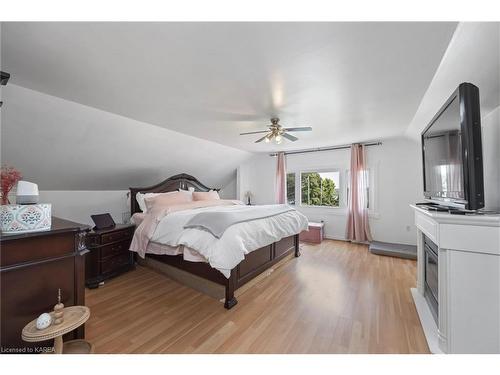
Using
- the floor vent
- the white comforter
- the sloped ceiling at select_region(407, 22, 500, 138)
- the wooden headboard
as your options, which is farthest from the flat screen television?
the wooden headboard

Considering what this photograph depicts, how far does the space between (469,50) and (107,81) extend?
293cm

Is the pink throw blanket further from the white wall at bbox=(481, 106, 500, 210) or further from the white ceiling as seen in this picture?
the white wall at bbox=(481, 106, 500, 210)

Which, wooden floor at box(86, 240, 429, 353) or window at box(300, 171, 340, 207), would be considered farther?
window at box(300, 171, 340, 207)

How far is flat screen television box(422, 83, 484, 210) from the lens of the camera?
137 centimetres

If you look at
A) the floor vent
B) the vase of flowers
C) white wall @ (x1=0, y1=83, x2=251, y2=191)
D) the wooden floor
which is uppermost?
white wall @ (x1=0, y1=83, x2=251, y2=191)

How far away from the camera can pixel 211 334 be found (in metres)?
1.77

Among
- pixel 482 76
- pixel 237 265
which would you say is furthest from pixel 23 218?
pixel 482 76

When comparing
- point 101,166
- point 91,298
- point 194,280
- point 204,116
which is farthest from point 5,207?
point 101,166

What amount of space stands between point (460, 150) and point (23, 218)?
9.63 feet

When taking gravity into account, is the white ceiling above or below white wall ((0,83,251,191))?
above

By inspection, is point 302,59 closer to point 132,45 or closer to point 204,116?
point 132,45

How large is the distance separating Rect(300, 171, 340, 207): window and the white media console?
12.2ft

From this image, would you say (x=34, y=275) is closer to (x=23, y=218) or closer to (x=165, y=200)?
(x=23, y=218)

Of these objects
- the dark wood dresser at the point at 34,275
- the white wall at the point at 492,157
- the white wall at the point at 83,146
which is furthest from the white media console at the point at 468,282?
the white wall at the point at 83,146
